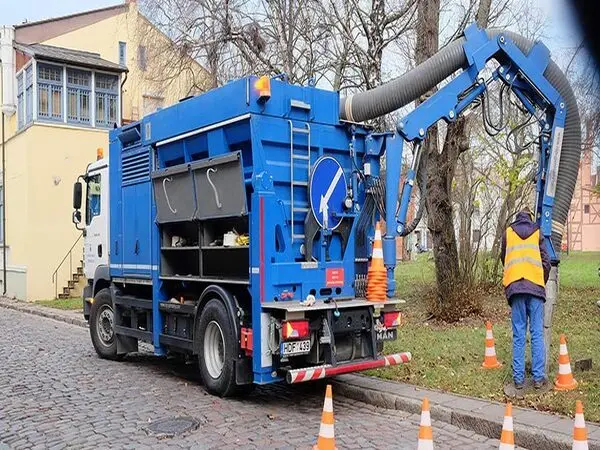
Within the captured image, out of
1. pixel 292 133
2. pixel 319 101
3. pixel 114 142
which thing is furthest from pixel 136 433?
pixel 114 142

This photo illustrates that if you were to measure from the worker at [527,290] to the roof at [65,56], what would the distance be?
65.4ft

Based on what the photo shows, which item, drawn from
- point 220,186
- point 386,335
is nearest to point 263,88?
point 220,186

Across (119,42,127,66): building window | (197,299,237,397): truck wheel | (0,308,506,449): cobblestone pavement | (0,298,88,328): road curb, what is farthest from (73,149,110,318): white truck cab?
(119,42,127,66): building window

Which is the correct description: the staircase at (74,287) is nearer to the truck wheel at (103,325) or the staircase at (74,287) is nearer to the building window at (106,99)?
the building window at (106,99)

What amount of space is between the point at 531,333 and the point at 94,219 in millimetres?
7405

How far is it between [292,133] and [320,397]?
321cm

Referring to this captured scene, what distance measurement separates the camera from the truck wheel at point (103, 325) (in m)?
10.5

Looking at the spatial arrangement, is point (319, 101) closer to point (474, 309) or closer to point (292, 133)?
point (292, 133)

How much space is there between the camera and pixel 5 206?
24531mm

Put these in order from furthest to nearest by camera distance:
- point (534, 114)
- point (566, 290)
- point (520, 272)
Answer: point (566, 290), point (534, 114), point (520, 272)

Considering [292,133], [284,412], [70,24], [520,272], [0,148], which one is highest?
[70,24]

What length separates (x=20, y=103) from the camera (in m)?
24.5

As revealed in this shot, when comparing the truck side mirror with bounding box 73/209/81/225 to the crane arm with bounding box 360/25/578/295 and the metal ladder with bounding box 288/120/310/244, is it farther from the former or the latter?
the crane arm with bounding box 360/25/578/295

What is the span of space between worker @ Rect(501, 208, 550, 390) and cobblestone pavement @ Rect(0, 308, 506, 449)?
1251 millimetres
